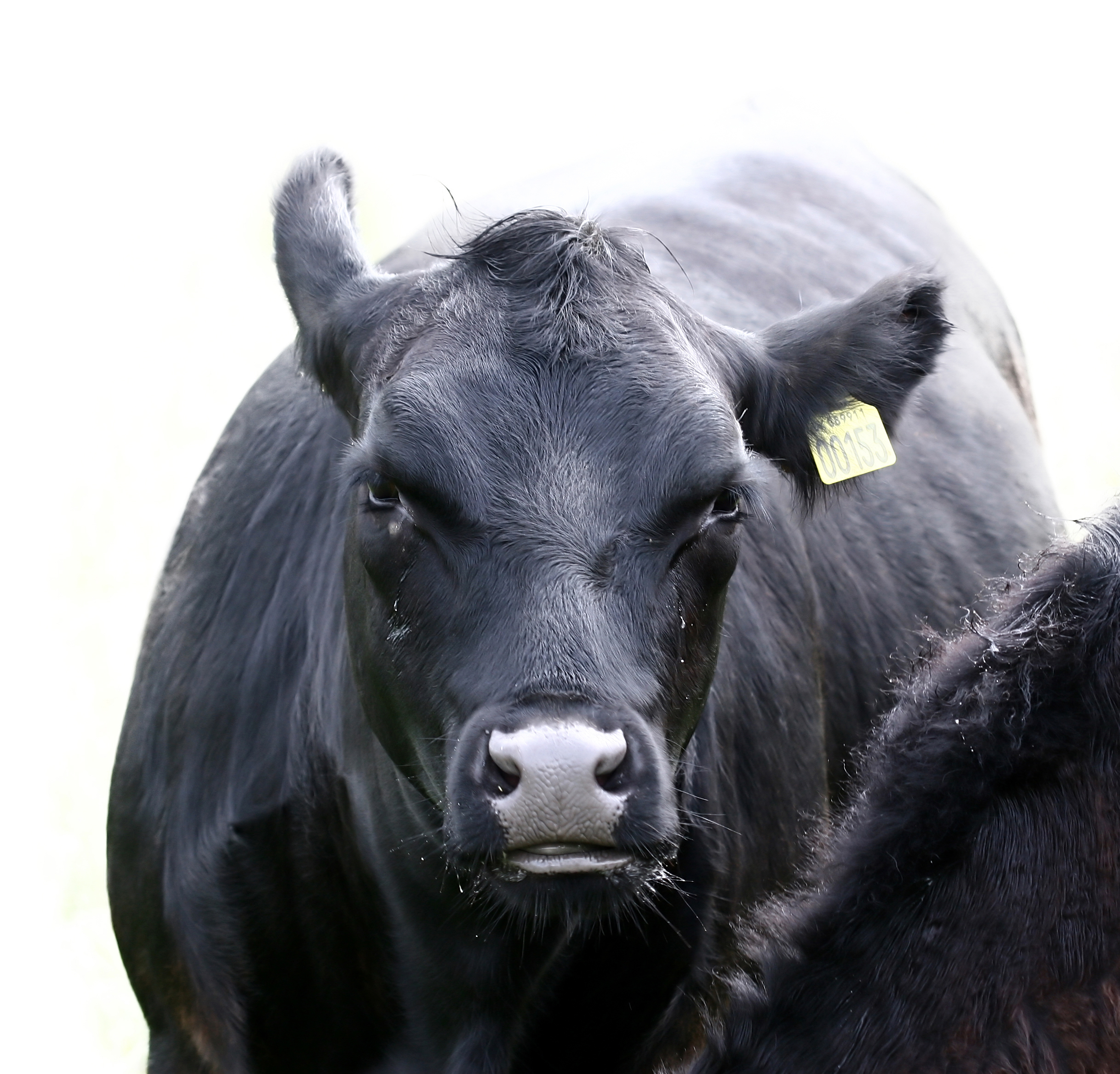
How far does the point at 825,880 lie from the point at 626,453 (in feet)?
3.10

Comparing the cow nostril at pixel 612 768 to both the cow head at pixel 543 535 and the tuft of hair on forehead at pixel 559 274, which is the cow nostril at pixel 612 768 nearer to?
→ the cow head at pixel 543 535

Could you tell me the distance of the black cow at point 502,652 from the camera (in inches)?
106

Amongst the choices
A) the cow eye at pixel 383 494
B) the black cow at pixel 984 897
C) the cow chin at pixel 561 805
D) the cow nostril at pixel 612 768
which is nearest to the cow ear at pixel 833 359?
the cow eye at pixel 383 494

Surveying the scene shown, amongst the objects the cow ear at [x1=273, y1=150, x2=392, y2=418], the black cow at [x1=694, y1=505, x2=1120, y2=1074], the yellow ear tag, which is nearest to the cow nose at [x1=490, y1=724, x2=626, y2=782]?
the black cow at [x1=694, y1=505, x2=1120, y2=1074]

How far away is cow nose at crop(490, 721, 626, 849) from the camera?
245cm

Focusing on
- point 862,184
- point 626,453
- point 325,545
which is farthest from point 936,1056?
point 862,184

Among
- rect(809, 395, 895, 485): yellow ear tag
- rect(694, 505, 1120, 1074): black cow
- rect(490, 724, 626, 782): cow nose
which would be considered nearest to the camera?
rect(694, 505, 1120, 1074): black cow

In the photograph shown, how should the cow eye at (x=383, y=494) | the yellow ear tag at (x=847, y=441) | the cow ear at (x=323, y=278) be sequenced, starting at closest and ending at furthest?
1. the cow eye at (x=383, y=494)
2. the cow ear at (x=323, y=278)
3. the yellow ear tag at (x=847, y=441)

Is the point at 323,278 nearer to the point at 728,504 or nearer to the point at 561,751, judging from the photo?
the point at 728,504

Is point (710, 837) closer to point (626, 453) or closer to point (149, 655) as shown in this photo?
point (626, 453)

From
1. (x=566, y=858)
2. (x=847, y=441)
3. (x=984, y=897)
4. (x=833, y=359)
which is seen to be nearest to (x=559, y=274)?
(x=833, y=359)

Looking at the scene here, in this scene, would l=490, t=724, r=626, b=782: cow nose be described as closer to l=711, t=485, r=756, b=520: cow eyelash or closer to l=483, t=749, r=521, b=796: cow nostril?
l=483, t=749, r=521, b=796: cow nostril

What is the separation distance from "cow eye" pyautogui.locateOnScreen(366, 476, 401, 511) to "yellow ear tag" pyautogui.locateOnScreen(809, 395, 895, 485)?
1.06 m

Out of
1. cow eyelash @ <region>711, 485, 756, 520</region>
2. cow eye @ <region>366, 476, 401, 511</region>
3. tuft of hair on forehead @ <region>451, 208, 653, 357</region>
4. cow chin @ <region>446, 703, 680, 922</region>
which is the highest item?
tuft of hair on forehead @ <region>451, 208, 653, 357</region>
